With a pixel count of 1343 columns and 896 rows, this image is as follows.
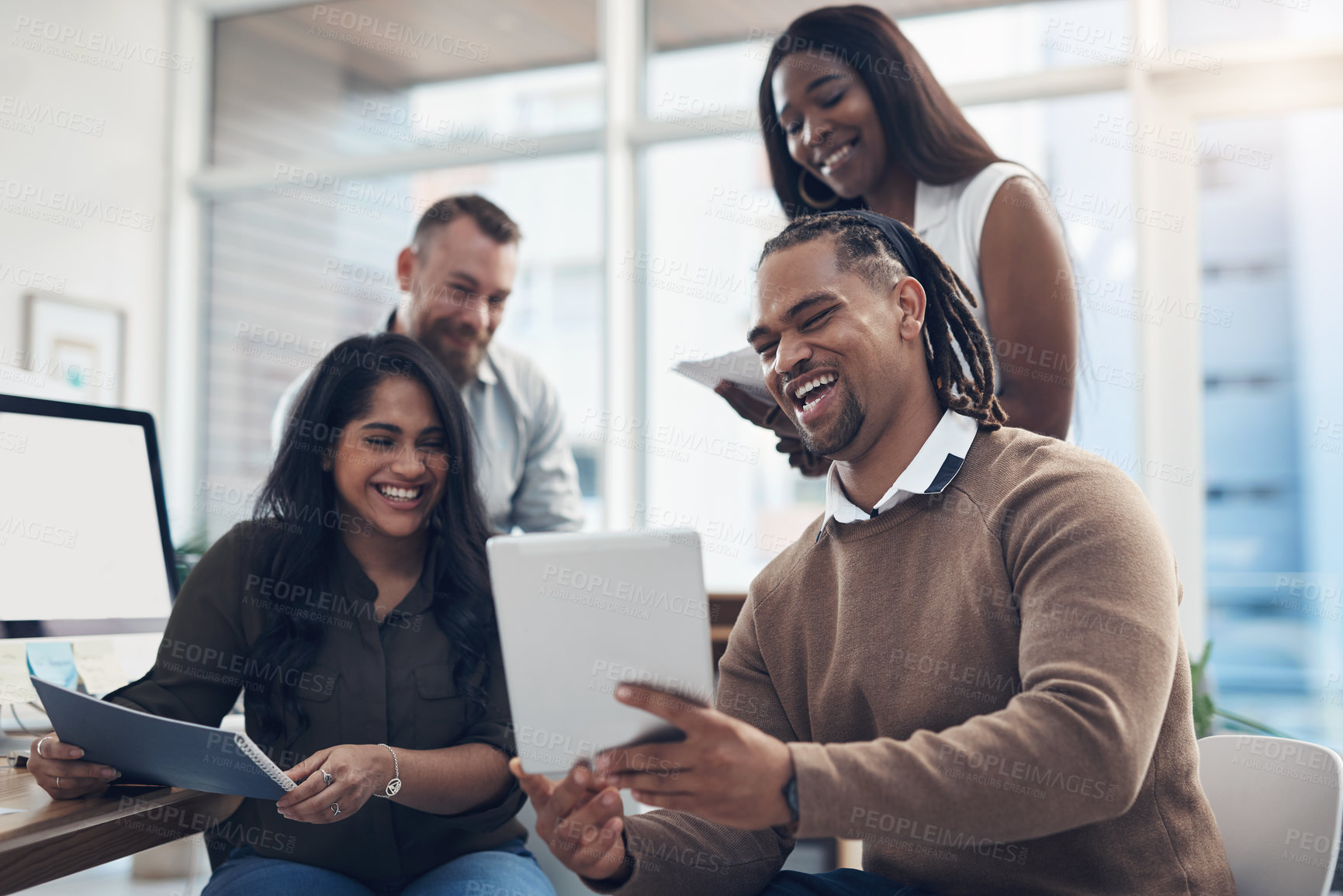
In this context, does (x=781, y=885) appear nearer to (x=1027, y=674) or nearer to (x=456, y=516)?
(x=1027, y=674)

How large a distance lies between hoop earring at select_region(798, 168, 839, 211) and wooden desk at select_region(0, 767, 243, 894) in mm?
1389

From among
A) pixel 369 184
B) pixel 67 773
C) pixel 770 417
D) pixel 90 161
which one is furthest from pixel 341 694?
pixel 90 161

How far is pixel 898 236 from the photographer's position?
1470 mm

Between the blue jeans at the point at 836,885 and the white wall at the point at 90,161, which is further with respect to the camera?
the white wall at the point at 90,161

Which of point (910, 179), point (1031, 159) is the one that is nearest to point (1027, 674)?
point (910, 179)

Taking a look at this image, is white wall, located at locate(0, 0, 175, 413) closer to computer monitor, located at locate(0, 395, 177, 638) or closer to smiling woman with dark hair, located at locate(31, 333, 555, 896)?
computer monitor, located at locate(0, 395, 177, 638)

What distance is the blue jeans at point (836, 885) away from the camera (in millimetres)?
1267

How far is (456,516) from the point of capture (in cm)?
171

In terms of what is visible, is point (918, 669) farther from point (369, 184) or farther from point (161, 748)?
point (369, 184)

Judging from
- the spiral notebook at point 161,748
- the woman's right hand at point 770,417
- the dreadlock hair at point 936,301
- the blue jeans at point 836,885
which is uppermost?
the dreadlock hair at point 936,301

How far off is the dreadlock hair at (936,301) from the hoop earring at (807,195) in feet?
1.82

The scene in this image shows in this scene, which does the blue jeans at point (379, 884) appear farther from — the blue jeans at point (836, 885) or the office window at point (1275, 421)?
the office window at point (1275, 421)

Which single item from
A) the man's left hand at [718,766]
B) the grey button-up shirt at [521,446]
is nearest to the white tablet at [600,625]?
the man's left hand at [718,766]

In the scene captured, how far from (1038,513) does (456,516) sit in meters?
0.91
